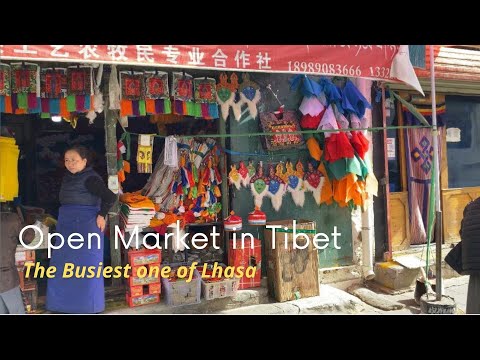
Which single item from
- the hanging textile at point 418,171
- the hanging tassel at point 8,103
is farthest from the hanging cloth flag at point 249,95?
the hanging textile at point 418,171

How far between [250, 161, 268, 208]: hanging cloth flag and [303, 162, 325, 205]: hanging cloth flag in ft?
2.10

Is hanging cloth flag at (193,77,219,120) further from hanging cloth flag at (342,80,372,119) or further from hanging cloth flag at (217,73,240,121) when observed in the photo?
hanging cloth flag at (342,80,372,119)

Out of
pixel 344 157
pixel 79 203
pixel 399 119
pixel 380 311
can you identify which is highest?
pixel 399 119

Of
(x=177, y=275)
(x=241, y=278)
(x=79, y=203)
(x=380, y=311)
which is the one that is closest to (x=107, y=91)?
(x=79, y=203)

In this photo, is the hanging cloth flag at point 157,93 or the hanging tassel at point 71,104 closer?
the hanging tassel at point 71,104

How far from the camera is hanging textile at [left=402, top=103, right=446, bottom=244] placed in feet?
23.0

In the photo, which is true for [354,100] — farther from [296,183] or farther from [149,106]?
[149,106]

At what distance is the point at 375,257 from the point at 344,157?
1910mm

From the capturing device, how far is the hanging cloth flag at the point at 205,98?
5273 mm

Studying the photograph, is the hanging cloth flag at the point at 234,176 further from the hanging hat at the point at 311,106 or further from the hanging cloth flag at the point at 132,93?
the hanging cloth flag at the point at 132,93

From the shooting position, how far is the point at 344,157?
223 inches

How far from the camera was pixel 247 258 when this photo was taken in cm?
546

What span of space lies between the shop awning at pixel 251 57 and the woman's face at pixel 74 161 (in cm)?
106

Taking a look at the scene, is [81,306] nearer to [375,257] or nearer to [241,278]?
[241,278]
